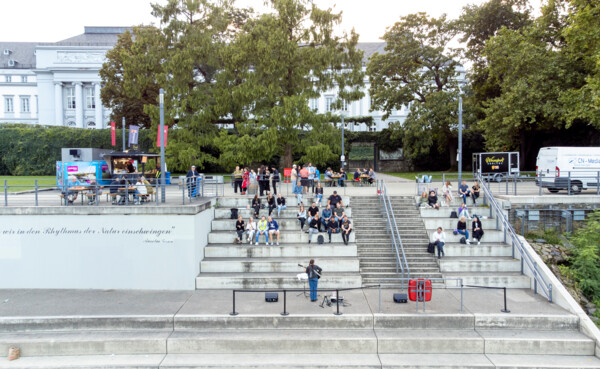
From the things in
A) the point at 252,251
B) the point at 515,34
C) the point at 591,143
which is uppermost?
the point at 515,34

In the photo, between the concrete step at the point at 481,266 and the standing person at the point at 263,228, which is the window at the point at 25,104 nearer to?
the standing person at the point at 263,228

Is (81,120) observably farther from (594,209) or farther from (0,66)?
(594,209)

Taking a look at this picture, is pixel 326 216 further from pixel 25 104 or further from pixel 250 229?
Result: pixel 25 104

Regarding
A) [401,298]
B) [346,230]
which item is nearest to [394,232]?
[346,230]

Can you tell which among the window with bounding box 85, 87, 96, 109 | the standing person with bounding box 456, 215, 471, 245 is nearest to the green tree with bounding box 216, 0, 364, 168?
the standing person with bounding box 456, 215, 471, 245

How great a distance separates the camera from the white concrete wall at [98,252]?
14977 millimetres

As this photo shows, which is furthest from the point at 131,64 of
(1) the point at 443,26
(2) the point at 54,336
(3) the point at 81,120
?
(3) the point at 81,120

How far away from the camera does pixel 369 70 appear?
41562mm

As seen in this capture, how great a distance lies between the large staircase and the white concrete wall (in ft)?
3.19

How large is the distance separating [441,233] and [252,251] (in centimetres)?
722

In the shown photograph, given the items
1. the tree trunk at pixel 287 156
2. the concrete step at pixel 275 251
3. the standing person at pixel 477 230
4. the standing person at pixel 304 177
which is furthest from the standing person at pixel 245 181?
the standing person at pixel 477 230

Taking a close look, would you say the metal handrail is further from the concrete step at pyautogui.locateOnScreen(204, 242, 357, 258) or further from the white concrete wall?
the white concrete wall

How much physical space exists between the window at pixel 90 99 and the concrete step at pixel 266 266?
59.0 metres

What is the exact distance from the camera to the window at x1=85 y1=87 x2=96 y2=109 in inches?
2549
